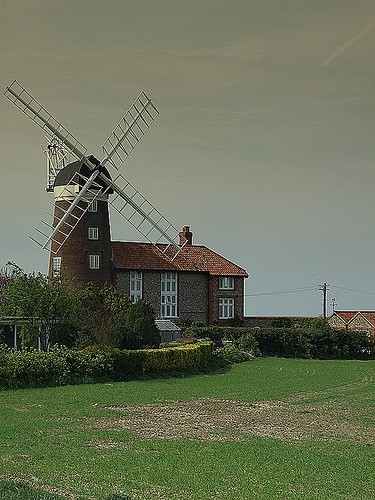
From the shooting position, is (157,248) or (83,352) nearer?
(83,352)

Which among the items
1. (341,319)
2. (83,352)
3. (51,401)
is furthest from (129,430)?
(341,319)

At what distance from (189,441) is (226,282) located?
4371 cm

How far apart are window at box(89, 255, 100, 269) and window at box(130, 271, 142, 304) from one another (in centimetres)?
529

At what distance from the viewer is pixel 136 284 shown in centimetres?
5769

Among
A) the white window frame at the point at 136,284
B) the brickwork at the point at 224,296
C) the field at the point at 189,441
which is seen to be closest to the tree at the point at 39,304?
the field at the point at 189,441

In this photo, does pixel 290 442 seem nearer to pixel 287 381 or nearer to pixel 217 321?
pixel 287 381

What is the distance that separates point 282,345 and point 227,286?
977cm

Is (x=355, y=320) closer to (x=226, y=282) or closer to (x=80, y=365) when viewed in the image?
(x=226, y=282)

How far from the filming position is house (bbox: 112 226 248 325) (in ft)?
189

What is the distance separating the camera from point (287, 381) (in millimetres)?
33500

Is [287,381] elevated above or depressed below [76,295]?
below

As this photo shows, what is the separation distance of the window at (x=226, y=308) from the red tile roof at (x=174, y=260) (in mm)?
1915

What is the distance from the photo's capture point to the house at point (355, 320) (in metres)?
74.1

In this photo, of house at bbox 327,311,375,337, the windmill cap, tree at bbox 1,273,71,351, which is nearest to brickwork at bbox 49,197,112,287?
the windmill cap
